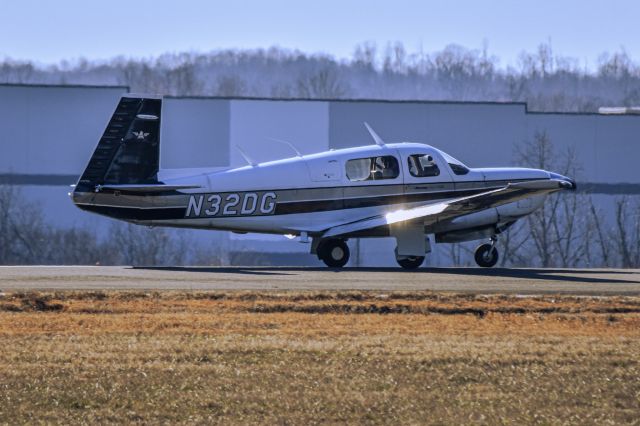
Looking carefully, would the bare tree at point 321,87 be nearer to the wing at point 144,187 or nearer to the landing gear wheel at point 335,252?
the landing gear wheel at point 335,252

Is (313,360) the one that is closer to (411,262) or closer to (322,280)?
(322,280)

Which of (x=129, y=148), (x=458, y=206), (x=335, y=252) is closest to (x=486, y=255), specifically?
(x=458, y=206)

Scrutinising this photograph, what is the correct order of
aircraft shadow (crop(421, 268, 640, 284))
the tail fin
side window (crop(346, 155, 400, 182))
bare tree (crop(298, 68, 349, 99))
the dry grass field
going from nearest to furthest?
the dry grass field, aircraft shadow (crop(421, 268, 640, 284)), the tail fin, side window (crop(346, 155, 400, 182)), bare tree (crop(298, 68, 349, 99))

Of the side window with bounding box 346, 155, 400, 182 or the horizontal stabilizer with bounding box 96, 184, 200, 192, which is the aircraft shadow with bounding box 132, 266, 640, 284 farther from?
the side window with bounding box 346, 155, 400, 182

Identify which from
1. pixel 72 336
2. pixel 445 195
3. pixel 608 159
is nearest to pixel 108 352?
pixel 72 336

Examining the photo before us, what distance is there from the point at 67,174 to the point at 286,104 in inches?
373

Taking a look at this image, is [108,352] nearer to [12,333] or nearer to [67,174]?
[12,333]

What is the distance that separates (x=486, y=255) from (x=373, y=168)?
10.5 feet

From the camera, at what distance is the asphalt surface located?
21.0m

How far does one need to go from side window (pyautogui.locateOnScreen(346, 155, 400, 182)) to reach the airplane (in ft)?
0.07

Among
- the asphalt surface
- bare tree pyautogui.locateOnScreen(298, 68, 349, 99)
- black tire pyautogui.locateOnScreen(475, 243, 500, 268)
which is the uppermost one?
bare tree pyautogui.locateOnScreen(298, 68, 349, 99)

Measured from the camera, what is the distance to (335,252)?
27594 mm

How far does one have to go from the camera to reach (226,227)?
26.7 meters

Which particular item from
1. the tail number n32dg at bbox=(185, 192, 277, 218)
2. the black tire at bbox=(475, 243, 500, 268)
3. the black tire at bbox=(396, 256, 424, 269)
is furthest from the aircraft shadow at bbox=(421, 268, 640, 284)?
the tail number n32dg at bbox=(185, 192, 277, 218)
